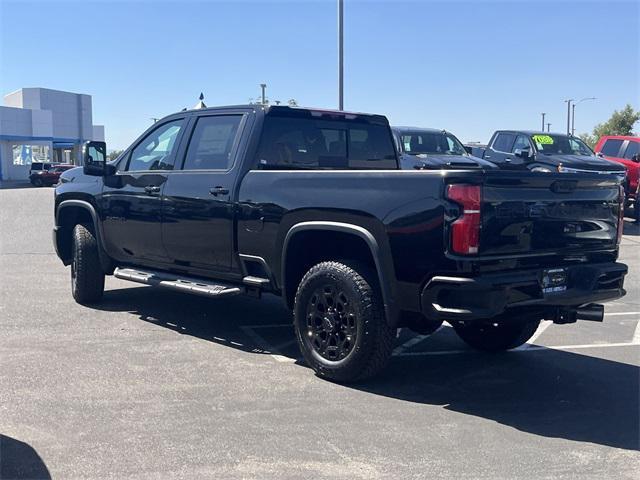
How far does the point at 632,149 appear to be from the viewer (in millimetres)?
18312

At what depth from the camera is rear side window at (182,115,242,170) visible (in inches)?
247

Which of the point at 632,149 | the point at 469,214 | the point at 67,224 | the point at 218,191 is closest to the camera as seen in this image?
the point at 469,214

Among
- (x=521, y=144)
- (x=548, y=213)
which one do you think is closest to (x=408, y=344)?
(x=548, y=213)

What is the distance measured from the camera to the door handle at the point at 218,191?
5.97 m

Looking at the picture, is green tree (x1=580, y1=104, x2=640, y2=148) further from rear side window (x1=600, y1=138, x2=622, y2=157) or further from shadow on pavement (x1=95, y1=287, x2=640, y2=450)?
shadow on pavement (x1=95, y1=287, x2=640, y2=450)

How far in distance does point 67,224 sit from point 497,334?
5003 millimetres

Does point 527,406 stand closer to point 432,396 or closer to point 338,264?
point 432,396

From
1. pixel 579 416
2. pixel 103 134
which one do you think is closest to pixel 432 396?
pixel 579 416

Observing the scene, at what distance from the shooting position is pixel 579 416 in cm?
466

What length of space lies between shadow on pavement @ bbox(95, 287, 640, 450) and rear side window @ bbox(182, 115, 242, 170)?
5.22 ft

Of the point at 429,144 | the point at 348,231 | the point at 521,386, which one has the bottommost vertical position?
the point at 521,386

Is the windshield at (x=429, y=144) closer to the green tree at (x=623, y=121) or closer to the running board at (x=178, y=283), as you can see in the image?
the running board at (x=178, y=283)

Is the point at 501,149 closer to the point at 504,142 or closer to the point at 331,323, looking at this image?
the point at 504,142

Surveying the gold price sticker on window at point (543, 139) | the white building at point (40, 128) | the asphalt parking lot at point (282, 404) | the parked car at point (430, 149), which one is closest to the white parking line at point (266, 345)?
the asphalt parking lot at point (282, 404)
